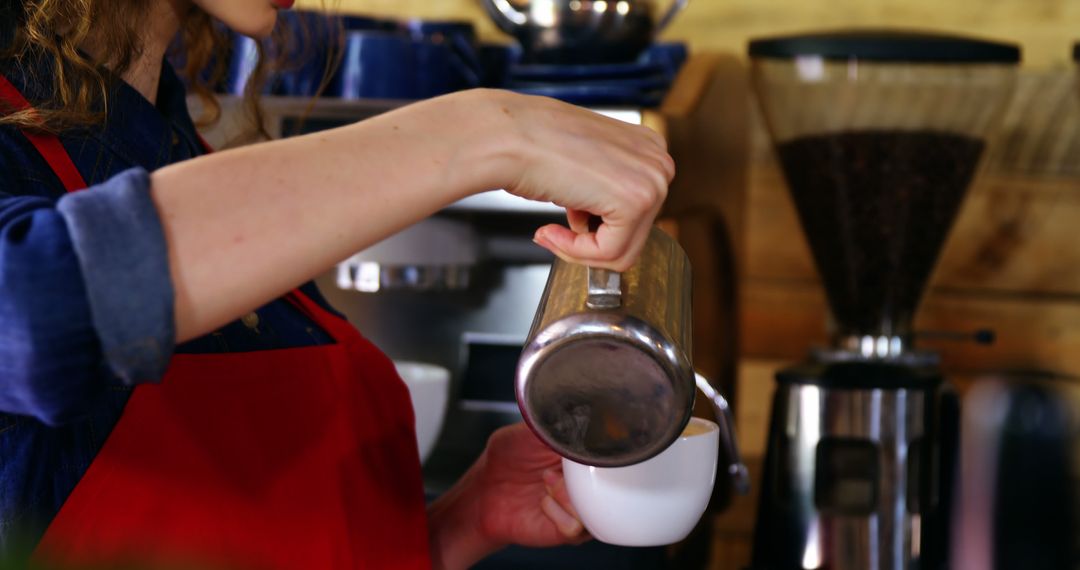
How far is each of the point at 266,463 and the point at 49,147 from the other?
0.77 ft

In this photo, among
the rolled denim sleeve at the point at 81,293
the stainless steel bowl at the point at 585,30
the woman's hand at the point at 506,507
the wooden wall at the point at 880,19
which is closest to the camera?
the rolled denim sleeve at the point at 81,293

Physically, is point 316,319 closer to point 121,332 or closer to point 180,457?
point 180,457

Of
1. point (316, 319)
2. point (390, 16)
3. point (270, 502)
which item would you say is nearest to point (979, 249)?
point (390, 16)

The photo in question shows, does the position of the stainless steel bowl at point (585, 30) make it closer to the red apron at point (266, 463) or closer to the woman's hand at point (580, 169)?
the red apron at point (266, 463)

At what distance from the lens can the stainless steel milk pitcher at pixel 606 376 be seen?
0.54 m

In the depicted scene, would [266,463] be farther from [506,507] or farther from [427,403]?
[427,403]

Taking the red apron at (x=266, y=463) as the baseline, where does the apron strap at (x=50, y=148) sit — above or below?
above

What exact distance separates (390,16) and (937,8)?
73 centimetres

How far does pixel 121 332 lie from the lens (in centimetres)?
50

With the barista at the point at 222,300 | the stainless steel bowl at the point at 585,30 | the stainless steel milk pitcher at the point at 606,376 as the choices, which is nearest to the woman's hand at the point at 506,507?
the barista at the point at 222,300

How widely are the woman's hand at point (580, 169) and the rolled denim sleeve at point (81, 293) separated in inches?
6.2

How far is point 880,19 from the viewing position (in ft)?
5.20

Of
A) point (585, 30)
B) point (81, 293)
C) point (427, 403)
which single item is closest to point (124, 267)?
point (81, 293)

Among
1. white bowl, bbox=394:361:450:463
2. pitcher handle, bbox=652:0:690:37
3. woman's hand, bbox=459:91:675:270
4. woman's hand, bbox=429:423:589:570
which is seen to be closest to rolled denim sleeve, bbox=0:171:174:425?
woman's hand, bbox=459:91:675:270
